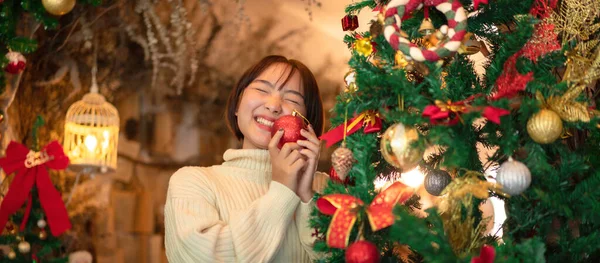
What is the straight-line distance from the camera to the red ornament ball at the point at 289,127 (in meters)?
2.10

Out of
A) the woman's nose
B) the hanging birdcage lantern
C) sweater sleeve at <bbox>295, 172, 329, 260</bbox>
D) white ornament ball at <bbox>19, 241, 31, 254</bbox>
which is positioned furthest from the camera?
the hanging birdcage lantern

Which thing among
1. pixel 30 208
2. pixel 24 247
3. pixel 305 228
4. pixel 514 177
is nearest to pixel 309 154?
pixel 305 228

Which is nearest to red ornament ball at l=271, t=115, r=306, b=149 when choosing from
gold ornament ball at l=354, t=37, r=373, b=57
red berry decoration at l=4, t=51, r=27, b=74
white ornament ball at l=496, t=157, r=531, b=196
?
gold ornament ball at l=354, t=37, r=373, b=57

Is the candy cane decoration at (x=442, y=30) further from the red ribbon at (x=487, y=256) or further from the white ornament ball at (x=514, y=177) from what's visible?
the red ribbon at (x=487, y=256)

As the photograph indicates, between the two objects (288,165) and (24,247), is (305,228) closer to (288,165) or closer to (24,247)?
(288,165)

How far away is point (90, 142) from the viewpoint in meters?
4.38

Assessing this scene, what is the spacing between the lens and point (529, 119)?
1.43m

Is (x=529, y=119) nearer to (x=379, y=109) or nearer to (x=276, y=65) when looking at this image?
(x=379, y=109)

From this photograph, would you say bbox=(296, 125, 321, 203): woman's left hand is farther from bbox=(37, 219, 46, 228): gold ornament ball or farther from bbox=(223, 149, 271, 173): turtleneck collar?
bbox=(37, 219, 46, 228): gold ornament ball

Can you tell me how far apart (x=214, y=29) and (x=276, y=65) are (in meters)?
2.85

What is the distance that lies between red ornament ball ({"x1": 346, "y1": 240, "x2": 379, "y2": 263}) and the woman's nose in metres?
0.89

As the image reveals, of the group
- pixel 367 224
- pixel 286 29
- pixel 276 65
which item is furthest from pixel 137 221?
pixel 367 224

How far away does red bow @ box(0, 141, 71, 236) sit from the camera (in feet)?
11.5

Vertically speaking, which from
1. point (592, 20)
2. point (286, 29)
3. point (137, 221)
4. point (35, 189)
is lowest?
point (137, 221)
